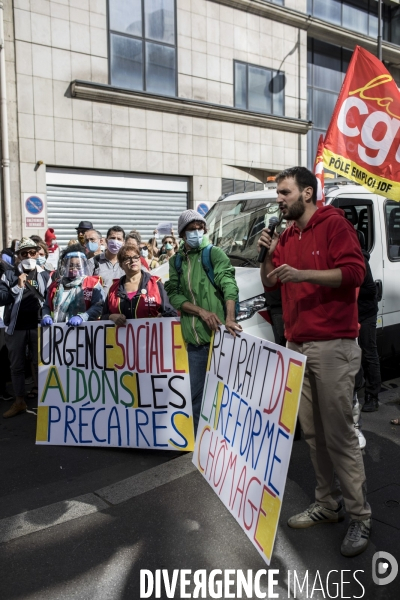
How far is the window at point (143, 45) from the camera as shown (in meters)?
14.8

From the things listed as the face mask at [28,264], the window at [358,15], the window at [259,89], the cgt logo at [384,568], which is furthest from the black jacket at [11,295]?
the window at [358,15]

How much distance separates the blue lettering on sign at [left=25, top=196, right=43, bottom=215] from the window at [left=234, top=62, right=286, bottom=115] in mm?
7105

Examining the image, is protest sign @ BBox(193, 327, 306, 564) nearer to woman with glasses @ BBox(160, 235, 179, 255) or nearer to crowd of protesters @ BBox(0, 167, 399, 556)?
crowd of protesters @ BBox(0, 167, 399, 556)

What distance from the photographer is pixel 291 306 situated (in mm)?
3242

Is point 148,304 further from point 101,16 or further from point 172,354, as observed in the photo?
point 101,16

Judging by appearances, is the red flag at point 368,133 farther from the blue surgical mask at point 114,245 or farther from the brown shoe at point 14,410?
the brown shoe at point 14,410

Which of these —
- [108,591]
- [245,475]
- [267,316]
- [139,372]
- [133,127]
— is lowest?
[108,591]

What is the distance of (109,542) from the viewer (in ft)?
10.9

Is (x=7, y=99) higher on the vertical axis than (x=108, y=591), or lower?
higher

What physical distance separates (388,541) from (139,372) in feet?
7.56

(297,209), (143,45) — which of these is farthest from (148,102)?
(297,209)

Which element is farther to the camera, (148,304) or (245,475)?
(148,304)

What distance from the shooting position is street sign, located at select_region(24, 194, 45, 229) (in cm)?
1351

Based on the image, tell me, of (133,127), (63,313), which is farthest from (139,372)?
(133,127)
